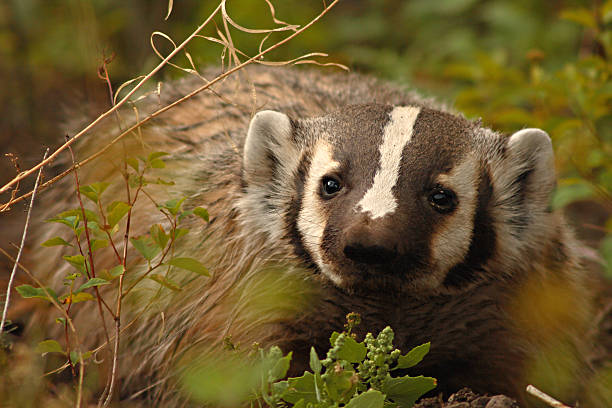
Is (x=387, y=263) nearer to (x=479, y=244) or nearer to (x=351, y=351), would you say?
(x=351, y=351)

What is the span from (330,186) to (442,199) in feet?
1.19

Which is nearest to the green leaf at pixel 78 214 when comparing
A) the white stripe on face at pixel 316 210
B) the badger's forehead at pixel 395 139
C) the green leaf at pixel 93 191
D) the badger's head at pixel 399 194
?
the green leaf at pixel 93 191

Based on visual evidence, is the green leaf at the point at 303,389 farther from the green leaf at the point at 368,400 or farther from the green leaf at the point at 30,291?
the green leaf at the point at 30,291

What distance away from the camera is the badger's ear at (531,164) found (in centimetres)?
280

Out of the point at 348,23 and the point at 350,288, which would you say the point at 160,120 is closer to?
the point at 350,288

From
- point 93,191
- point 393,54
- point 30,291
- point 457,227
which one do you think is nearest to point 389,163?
point 457,227

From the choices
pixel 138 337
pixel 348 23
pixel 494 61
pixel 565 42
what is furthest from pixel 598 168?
pixel 138 337

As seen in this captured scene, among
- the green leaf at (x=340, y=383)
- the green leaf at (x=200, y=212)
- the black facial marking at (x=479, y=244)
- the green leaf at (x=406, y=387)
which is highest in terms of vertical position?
the green leaf at (x=200, y=212)

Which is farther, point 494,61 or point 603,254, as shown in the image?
point 494,61

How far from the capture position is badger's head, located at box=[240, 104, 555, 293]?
2402 millimetres

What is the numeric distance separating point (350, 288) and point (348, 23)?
4813mm

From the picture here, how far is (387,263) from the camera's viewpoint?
2.34m

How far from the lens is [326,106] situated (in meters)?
3.59

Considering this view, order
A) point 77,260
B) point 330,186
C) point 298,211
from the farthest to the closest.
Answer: point 298,211, point 330,186, point 77,260
